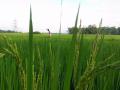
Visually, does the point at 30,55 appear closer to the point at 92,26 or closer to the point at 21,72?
the point at 21,72

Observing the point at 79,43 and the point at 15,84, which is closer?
the point at 79,43

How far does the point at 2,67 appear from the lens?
3.96 feet

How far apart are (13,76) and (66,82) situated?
723 mm

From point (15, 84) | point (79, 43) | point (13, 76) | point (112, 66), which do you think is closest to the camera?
point (112, 66)

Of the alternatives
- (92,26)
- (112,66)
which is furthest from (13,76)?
(112,66)

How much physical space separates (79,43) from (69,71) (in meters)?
0.29

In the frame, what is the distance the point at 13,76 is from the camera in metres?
1.08

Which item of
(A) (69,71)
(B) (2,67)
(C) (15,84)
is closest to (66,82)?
(A) (69,71)

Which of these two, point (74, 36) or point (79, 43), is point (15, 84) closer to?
point (79, 43)

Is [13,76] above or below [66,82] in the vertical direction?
below

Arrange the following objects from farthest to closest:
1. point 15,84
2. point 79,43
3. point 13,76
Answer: point 13,76 → point 15,84 → point 79,43

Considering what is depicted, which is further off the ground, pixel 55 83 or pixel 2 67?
pixel 55 83

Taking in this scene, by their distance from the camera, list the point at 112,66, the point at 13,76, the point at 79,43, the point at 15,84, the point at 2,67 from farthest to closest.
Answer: the point at 2,67 → the point at 13,76 → the point at 15,84 → the point at 79,43 → the point at 112,66

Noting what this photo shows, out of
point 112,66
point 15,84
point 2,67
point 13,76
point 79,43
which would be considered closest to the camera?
point 112,66
